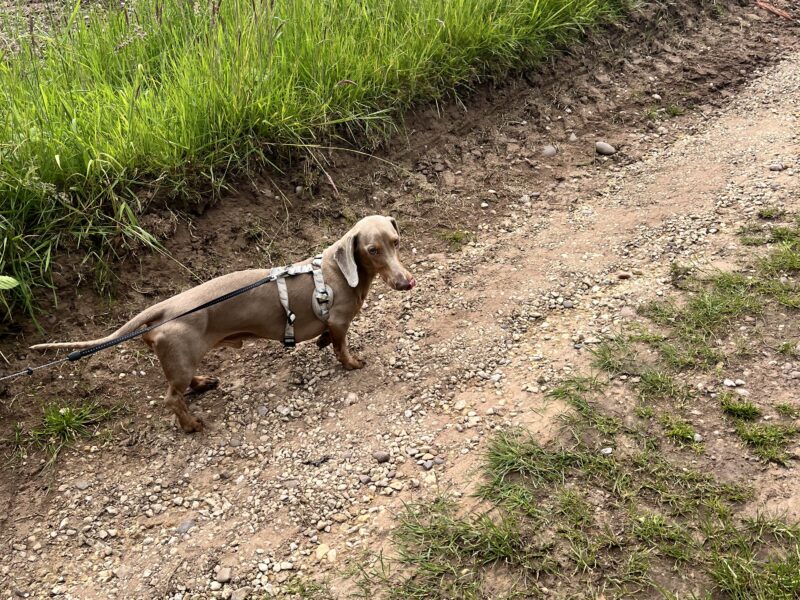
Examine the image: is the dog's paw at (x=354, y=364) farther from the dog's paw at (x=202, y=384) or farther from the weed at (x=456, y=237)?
the weed at (x=456, y=237)

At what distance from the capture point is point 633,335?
12.8ft

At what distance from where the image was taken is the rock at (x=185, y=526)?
3271mm

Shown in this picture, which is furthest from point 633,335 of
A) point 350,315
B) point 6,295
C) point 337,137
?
point 6,295

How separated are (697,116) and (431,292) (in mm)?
3445

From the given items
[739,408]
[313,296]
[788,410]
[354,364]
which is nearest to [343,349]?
[354,364]

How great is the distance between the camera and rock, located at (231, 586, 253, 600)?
2922 millimetres

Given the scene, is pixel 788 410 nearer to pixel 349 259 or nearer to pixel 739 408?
pixel 739 408

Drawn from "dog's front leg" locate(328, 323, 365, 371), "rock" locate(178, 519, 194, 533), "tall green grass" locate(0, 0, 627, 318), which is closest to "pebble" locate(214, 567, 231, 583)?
"rock" locate(178, 519, 194, 533)

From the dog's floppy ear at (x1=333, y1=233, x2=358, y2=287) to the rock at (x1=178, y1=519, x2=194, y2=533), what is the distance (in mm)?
1523

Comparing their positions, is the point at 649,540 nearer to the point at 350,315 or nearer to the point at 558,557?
the point at 558,557

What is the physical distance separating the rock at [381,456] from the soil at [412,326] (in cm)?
3

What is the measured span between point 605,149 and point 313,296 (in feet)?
11.1

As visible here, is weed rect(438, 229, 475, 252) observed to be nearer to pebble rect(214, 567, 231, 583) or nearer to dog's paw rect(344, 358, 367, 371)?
dog's paw rect(344, 358, 367, 371)

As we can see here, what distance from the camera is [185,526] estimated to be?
10.8 feet
